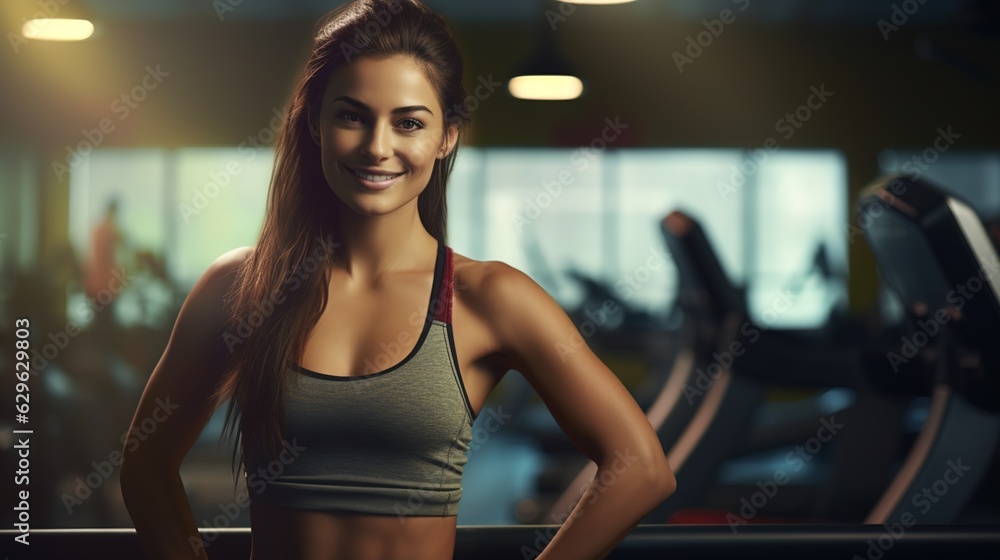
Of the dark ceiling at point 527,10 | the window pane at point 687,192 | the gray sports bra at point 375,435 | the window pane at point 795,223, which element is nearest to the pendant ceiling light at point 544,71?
the gray sports bra at point 375,435

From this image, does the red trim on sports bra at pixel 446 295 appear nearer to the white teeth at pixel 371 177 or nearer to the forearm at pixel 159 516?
the white teeth at pixel 371 177

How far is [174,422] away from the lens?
2.53 feet

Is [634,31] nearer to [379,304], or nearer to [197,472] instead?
[197,472]

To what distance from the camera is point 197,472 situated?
14.5 ft

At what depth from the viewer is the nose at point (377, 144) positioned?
710 millimetres

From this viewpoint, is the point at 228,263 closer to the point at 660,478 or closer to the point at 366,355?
the point at 366,355

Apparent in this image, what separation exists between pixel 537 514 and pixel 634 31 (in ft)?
13.9

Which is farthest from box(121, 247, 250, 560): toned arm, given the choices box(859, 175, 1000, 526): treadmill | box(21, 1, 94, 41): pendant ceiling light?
box(859, 175, 1000, 526): treadmill

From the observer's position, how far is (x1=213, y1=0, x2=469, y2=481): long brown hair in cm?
73

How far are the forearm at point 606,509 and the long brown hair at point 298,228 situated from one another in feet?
0.79

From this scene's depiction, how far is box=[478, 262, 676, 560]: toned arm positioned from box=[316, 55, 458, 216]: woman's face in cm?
12

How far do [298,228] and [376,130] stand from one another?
0.12 metres

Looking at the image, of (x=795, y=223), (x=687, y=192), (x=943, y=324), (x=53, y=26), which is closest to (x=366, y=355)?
(x=943, y=324)

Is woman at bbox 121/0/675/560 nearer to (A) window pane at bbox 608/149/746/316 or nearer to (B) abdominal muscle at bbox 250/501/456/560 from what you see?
(B) abdominal muscle at bbox 250/501/456/560
